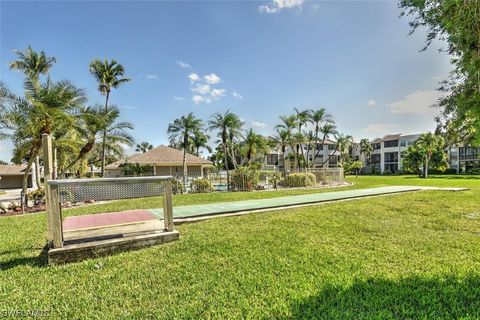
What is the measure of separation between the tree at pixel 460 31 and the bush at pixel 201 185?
1618cm

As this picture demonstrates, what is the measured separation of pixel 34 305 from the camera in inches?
129

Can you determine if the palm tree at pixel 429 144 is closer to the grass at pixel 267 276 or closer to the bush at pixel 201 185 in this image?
the bush at pixel 201 185

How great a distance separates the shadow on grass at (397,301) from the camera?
2.90m

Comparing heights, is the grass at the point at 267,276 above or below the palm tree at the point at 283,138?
below

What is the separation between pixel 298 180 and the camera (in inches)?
878

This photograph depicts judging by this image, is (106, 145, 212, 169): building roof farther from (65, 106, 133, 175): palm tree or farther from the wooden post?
the wooden post

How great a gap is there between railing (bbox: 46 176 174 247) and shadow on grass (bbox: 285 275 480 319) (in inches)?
146

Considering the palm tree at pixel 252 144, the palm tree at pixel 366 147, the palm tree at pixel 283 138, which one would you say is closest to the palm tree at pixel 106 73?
the palm tree at pixel 252 144

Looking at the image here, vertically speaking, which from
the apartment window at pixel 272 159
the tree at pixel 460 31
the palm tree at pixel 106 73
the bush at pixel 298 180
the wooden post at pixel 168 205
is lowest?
the bush at pixel 298 180

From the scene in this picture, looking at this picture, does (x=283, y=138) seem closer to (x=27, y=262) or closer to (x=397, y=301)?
(x=27, y=262)

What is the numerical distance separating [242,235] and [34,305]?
13.2ft

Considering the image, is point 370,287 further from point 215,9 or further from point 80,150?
point 80,150

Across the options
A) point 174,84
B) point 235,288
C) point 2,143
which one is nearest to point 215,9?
point 174,84

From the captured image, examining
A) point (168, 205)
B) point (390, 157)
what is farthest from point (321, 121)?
point (390, 157)
